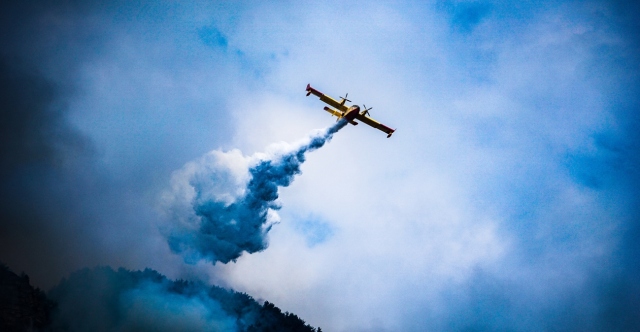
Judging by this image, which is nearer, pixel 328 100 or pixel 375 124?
pixel 328 100

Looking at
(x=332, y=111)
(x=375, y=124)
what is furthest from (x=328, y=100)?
(x=375, y=124)

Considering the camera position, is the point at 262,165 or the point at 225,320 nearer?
the point at 262,165

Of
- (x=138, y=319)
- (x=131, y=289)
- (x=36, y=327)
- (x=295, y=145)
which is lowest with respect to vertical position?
(x=36, y=327)

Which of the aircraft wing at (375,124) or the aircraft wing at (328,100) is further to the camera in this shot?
the aircraft wing at (375,124)

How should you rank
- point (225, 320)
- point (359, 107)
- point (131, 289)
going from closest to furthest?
1. point (359, 107)
2. point (131, 289)
3. point (225, 320)

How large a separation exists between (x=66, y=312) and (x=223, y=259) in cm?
2568

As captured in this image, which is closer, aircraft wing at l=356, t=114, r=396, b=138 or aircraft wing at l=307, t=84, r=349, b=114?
aircraft wing at l=307, t=84, r=349, b=114

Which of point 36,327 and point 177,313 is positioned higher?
point 177,313

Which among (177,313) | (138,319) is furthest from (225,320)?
(138,319)

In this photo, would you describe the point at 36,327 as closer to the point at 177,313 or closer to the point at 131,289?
the point at 131,289

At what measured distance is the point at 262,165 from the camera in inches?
2172

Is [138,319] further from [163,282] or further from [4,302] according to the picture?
[4,302]

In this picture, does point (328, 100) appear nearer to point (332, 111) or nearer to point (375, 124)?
point (332, 111)

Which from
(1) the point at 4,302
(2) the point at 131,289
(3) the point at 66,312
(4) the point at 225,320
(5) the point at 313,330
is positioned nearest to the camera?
(1) the point at 4,302
